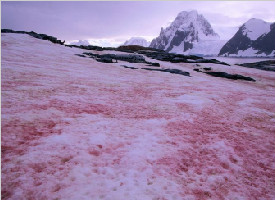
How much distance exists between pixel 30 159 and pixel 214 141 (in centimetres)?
524

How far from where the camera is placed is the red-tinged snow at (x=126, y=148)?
4172mm

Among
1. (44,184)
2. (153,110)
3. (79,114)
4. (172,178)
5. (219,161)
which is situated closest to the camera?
(44,184)

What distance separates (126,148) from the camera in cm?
571

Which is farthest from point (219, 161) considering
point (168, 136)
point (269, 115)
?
point (269, 115)

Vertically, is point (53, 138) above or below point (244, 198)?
above

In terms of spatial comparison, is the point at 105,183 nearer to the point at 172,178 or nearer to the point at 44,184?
the point at 44,184

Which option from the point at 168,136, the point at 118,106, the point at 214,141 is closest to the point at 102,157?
the point at 168,136

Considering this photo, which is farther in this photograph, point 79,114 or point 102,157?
point 79,114

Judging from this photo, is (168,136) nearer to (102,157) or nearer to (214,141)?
(214,141)

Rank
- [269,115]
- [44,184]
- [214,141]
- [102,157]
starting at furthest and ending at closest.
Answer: [269,115] → [214,141] → [102,157] → [44,184]

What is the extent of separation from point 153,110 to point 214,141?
318 cm

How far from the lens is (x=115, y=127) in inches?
275

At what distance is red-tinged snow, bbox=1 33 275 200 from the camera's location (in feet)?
13.7

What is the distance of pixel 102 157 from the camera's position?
520cm
